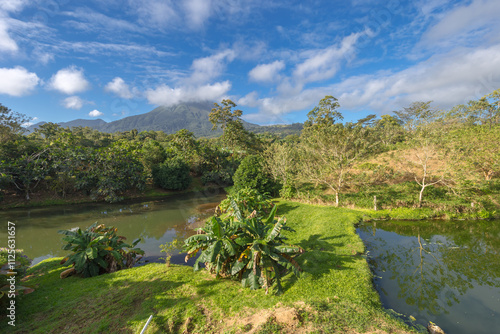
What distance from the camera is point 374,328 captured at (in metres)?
4.39

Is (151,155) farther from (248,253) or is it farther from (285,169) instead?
(248,253)

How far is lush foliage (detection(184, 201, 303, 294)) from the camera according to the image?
582 cm

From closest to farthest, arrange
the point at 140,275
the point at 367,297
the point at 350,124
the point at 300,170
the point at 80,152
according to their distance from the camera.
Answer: the point at 367,297 → the point at 140,275 → the point at 350,124 → the point at 300,170 → the point at 80,152

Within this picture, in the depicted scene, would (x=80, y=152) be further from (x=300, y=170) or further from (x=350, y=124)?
(x=350, y=124)

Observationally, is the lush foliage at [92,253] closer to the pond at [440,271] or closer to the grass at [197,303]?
the grass at [197,303]

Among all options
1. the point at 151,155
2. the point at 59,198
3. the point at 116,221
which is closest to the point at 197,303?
the point at 116,221

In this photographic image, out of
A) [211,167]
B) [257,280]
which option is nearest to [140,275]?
[257,280]

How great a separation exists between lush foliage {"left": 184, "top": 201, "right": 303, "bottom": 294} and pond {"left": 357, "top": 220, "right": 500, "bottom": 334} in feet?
10.9

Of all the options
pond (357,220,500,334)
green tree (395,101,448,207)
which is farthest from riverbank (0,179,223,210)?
green tree (395,101,448,207)

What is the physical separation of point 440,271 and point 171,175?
80.1 ft

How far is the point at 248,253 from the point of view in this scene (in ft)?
20.1

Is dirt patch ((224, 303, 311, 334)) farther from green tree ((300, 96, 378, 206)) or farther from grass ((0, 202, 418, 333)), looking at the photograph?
green tree ((300, 96, 378, 206))

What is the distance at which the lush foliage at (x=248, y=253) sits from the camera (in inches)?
229

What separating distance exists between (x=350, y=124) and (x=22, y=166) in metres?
29.7
